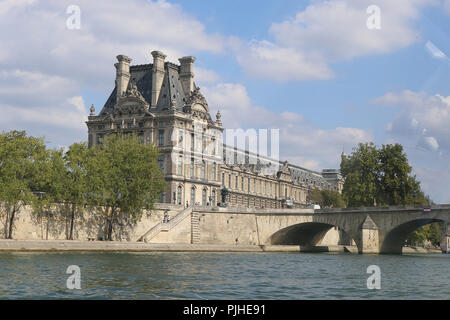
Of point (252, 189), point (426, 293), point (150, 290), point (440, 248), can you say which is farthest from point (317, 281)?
point (440, 248)

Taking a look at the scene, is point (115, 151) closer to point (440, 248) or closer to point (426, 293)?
point (426, 293)

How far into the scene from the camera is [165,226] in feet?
257

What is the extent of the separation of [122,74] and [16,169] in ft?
145

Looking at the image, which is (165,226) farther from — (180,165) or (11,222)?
(180,165)

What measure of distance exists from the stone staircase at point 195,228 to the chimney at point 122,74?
30.0m

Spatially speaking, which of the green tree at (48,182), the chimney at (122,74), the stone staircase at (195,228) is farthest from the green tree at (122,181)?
the chimney at (122,74)

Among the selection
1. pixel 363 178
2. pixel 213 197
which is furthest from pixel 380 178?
pixel 213 197

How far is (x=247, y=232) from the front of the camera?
283 feet

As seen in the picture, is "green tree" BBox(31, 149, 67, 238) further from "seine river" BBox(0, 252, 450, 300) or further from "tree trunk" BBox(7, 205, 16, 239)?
"seine river" BBox(0, 252, 450, 300)

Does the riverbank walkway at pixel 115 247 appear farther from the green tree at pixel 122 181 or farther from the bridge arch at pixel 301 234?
the green tree at pixel 122 181

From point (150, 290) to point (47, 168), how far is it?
134ft

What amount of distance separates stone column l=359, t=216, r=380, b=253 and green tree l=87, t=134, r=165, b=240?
25.2m

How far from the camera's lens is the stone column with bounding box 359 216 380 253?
7919 centimetres
